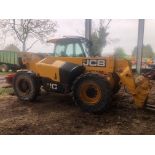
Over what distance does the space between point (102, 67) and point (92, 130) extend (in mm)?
2082

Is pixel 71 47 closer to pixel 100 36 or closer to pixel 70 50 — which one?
pixel 70 50

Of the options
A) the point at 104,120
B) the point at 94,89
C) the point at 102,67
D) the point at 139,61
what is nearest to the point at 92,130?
the point at 104,120

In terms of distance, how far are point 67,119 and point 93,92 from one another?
97cm

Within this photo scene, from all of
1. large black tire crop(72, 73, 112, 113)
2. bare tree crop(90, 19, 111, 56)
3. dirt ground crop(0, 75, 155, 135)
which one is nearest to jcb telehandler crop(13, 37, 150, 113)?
large black tire crop(72, 73, 112, 113)

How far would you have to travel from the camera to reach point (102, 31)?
23.4 metres

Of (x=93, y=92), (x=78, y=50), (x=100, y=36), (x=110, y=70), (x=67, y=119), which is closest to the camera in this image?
(x=67, y=119)

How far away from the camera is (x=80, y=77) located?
20.3 feet

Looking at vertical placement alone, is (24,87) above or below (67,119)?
above

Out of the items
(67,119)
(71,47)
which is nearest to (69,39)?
(71,47)

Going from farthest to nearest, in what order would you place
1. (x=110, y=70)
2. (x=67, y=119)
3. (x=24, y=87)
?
(x=24, y=87)
(x=110, y=70)
(x=67, y=119)

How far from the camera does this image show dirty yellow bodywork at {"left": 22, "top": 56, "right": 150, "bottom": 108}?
610 cm

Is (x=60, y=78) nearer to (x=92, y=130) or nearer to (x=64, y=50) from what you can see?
(x=64, y=50)

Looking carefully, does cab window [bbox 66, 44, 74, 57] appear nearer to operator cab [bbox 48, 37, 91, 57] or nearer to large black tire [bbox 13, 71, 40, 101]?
operator cab [bbox 48, 37, 91, 57]

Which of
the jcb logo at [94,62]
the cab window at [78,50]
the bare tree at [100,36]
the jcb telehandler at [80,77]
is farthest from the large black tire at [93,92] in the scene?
Answer: the bare tree at [100,36]
